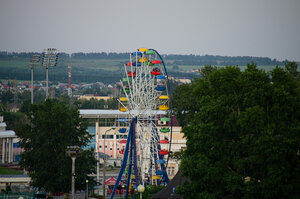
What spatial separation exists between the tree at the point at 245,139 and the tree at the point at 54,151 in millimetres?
26379

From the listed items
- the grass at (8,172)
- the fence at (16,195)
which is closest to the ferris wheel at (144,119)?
the fence at (16,195)

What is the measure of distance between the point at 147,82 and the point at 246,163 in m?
26.4

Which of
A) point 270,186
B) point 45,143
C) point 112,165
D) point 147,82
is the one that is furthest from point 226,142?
point 112,165

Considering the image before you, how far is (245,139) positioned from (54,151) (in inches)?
1322

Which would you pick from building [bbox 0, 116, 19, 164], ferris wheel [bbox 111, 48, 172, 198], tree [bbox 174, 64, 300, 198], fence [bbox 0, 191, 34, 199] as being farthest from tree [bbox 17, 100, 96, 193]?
building [bbox 0, 116, 19, 164]

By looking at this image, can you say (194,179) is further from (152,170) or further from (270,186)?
(152,170)

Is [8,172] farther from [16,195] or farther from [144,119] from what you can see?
[144,119]

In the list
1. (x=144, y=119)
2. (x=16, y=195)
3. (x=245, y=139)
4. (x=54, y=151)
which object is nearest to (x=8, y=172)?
(x=16, y=195)

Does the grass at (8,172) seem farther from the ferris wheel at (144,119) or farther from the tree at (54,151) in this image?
the ferris wheel at (144,119)

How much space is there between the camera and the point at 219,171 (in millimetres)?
41625

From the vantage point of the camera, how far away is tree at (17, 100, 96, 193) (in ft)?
225

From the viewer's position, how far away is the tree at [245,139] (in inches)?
1565

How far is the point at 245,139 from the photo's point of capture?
41344 millimetres

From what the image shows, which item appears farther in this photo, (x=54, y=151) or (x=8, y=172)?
(x=8, y=172)
